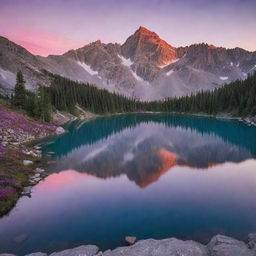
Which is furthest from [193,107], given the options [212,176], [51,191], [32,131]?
[51,191]

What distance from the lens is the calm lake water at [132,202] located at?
1644 cm

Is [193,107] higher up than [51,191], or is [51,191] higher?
[193,107]

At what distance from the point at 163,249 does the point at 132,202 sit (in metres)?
8.87

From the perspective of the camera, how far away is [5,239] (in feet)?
52.1

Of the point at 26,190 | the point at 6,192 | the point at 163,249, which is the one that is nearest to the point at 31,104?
the point at 26,190

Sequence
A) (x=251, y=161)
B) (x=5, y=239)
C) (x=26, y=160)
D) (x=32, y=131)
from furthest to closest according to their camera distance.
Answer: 1. (x=32, y=131)
2. (x=251, y=161)
3. (x=26, y=160)
4. (x=5, y=239)

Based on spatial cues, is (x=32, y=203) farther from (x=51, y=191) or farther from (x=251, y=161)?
(x=251, y=161)

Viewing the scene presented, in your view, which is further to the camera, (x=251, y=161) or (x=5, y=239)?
(x=251, y=161)

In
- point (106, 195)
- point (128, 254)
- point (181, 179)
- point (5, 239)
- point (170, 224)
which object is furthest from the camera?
point (181, 179)

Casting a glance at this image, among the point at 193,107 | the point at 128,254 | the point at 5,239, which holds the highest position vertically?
the point at 193,107

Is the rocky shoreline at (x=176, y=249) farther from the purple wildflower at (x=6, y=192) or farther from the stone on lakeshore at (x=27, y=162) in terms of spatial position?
the stone on lakeshore at (x=27, y=162)

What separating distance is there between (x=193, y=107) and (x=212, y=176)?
5543 inches

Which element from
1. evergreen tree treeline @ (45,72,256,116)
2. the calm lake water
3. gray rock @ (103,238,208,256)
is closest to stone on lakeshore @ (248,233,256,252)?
the calm lake water

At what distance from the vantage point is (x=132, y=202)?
71.7ft
